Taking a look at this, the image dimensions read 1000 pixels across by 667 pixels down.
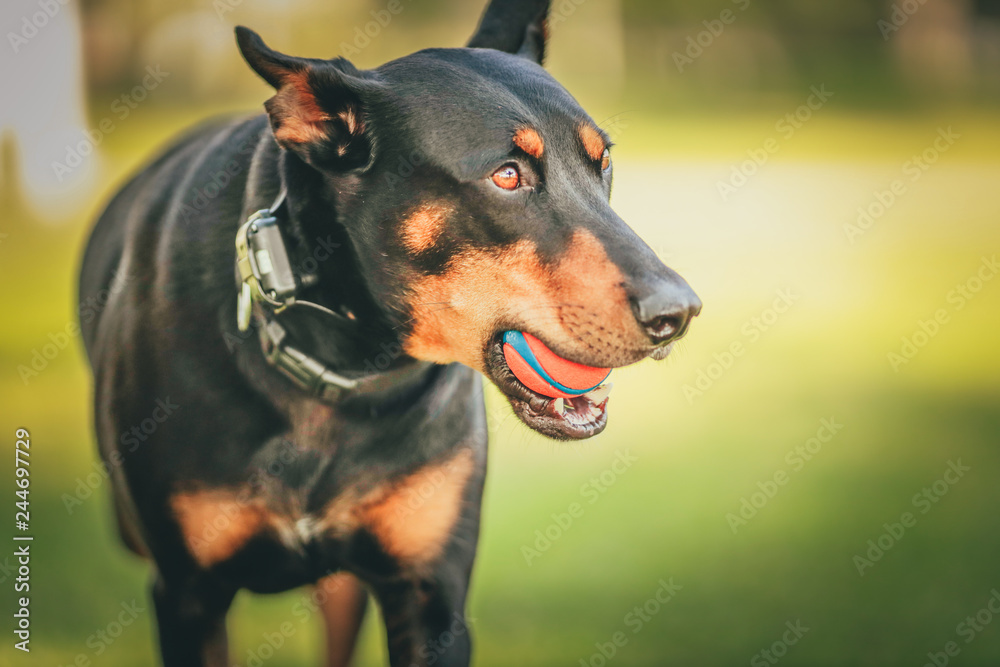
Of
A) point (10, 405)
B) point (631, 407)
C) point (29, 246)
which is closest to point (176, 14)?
point (29, 246)

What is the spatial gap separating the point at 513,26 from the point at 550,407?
1.29 meters

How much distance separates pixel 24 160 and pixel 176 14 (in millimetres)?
8180

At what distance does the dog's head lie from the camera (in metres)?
2.11

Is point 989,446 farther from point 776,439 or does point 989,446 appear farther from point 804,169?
point 804,169

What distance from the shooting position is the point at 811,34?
64.7 ft

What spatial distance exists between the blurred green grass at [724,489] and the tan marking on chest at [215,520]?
3.60ft
